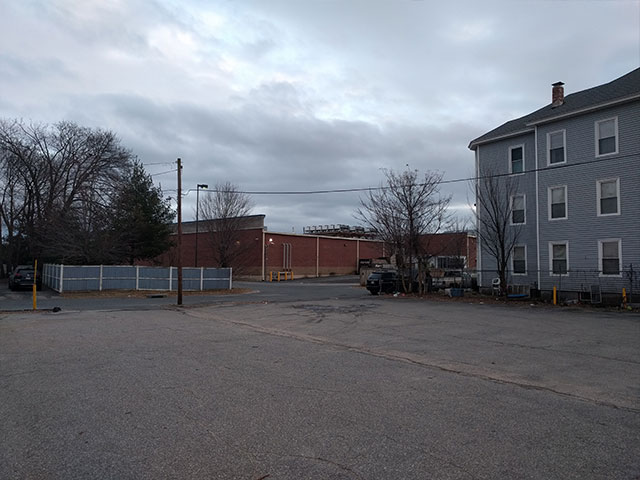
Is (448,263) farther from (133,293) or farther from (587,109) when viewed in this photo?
(133,293)

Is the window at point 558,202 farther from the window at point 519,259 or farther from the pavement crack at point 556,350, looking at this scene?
the pavement crack at point 556,350

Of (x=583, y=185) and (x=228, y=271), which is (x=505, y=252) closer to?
(x=583, y=185)

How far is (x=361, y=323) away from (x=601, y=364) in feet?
28.1

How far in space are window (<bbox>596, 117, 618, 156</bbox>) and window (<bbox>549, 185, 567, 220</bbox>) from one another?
2452 mm

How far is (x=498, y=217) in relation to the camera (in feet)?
93.0

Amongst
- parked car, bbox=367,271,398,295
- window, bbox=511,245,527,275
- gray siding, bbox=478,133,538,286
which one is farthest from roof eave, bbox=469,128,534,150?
parked car, bbox=367,271,398,295

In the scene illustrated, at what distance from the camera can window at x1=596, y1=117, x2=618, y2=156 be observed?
24.3 m

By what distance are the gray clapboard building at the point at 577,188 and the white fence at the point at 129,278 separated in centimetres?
1942

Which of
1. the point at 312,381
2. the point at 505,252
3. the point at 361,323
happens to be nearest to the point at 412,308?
the point at 361,323

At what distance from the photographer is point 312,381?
8.33 meters

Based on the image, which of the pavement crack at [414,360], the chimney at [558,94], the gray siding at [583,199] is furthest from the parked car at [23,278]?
the chimney at [558,94]

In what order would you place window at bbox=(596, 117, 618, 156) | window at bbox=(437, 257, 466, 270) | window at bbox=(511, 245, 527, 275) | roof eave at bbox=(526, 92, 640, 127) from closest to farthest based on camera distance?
1. roof eave at bbox=(526, 92, 640, 127)
2. window at bbox=(596, 117, 618, 156)
3. window at bbox=(511, 245, 527, 275)
4. window at bbox=(437, 257, 466, 270)

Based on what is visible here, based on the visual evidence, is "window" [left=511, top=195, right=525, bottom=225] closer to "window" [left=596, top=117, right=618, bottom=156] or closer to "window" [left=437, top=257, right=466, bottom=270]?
"window" [left=596, top=117, right=618, bottom=156]

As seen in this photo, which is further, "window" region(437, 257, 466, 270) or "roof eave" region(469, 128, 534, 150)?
"window" region(437, 257, 466, 270)
